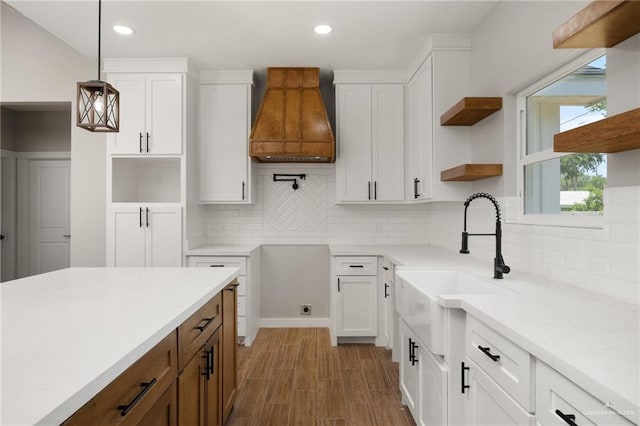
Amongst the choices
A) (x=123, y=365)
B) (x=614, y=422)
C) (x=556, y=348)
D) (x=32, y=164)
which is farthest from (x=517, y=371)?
(x=32, y=164)

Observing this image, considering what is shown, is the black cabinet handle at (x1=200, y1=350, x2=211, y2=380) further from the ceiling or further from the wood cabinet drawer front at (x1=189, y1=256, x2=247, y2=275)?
the ceiling

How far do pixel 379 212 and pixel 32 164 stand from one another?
500 cm

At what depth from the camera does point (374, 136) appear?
376 cm

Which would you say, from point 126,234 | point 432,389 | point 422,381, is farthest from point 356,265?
point 126,234

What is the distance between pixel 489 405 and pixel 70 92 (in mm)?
4720

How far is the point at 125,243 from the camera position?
3479mm

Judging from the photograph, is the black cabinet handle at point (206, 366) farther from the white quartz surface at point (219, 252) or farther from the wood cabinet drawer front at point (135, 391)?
the white quartz surface at point (219, 252)

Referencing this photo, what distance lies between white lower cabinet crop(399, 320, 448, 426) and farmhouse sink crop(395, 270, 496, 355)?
0.09 metres

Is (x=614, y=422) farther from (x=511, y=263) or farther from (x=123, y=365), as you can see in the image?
(x=511, y=263)

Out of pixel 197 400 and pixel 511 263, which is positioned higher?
pixel 511 263

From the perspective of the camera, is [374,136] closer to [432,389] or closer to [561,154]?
[561,154]

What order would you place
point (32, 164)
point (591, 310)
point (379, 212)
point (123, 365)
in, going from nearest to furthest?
point (123, 365), point (591, 310), point (379, 212), point (32, 164)

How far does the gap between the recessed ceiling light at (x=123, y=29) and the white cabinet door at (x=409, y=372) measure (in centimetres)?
314

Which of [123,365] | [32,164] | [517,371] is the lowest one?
[517,371]
